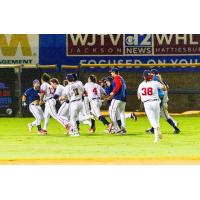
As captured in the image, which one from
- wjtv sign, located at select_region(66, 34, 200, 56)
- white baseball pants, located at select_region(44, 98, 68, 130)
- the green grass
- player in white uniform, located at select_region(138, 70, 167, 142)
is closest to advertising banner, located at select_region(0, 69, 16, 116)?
wjtv sign, located at select_region(66, 34, 200, 56)

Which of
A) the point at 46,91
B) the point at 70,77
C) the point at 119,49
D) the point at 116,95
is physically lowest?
the point at 116,95

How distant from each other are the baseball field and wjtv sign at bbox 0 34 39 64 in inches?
382

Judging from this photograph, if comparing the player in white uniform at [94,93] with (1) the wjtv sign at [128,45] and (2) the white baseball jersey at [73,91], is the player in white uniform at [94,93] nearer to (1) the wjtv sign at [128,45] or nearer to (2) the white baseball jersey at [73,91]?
(2) the white baseball jersey at [73,91]

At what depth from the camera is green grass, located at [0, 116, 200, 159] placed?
44.3ft

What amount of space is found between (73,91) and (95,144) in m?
1.51

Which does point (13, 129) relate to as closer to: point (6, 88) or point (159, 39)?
point (6, 88)

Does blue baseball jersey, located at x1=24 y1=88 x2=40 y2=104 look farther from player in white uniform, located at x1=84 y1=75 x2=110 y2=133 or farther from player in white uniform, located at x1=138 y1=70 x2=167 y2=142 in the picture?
player in white uniform, located at x1=138 y1=70 x2=167 y2=142

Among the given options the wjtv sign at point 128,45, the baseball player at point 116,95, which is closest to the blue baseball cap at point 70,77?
the baseball player at point 116,95

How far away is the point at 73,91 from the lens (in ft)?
53.2

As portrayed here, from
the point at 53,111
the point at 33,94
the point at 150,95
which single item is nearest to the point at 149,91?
the point at 150,95

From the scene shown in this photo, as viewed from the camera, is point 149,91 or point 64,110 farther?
point 64,110

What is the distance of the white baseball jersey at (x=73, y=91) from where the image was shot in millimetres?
16156

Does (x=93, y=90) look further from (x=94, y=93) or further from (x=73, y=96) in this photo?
(x=73, y=96)

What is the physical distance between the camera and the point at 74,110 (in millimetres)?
16312
